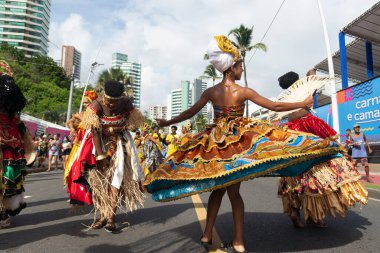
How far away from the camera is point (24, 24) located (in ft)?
422

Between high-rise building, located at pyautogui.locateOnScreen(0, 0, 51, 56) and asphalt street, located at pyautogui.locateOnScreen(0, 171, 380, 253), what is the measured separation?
444 ft

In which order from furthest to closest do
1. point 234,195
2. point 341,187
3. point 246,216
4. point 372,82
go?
point 372,82, point 246,216, point 341,187, point 234,195

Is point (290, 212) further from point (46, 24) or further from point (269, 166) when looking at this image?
point (46, 24)

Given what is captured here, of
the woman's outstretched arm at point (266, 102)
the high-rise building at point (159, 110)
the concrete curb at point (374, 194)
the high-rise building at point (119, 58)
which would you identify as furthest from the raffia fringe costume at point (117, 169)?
the high-rise building at point (159, 110)

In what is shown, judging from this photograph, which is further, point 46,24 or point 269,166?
point 46,24

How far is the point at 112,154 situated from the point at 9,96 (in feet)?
5.08

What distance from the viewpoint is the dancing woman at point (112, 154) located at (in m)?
4.58

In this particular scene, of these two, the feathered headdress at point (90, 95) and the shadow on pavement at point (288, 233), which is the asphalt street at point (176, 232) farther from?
the feathered headdress at point (90, 95)

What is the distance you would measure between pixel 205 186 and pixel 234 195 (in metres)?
0.39

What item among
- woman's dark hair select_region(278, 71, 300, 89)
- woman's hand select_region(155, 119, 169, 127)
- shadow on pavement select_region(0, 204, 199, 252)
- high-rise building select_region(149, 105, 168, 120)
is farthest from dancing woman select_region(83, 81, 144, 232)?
high-rise building select_region(149, 105, 168, 120)

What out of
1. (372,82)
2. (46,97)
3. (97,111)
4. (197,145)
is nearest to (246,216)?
(197,145)

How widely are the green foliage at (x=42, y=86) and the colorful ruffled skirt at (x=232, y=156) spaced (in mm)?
46347

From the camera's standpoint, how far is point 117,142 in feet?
16.0

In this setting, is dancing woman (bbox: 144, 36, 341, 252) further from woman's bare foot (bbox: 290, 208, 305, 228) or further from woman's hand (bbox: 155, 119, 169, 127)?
woman's bare foot (bbox: 290, 208, 305, 228)
